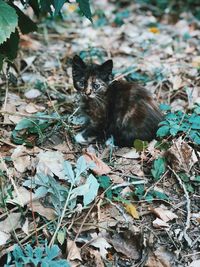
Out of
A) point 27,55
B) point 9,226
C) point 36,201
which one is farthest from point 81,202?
point 27,55

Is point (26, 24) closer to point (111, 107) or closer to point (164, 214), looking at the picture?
point (111, 107)

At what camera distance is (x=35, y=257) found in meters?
2.40

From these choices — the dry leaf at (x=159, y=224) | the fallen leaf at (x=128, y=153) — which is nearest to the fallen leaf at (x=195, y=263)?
the dry leaf at (x=159, y=224)

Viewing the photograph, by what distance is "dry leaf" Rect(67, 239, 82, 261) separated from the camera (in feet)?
8.02

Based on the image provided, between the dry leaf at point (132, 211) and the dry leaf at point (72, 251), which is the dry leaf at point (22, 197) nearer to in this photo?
the dry leaf at point (72, 251)

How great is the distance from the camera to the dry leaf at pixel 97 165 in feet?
9.66

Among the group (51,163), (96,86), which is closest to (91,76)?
(96,86)

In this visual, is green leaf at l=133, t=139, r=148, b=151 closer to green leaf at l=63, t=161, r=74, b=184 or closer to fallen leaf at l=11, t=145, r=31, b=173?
green leaf at l=63, t=161, r=74, b=184

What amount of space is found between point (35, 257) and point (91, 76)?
5.00ft

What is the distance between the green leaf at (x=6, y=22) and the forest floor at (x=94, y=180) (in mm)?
701

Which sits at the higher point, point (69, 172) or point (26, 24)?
point (26, 24)

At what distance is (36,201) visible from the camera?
2.73 m

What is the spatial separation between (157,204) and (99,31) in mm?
3271

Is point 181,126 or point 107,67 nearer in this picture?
point 181,126
